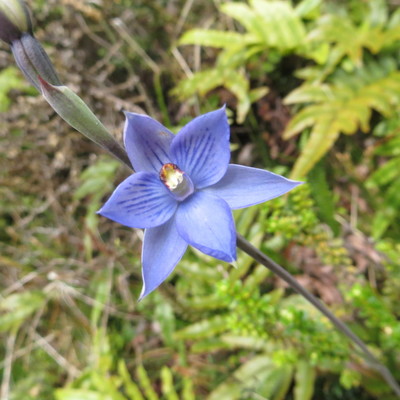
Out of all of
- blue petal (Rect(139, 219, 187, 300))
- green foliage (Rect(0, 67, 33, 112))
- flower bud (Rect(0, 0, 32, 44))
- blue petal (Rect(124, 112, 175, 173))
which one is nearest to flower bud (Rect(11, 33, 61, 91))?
flower bud (Rect(0, 0, 32, 44))

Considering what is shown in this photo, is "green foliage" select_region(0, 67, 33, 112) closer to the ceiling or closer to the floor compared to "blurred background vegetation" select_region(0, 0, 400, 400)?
closer to the ceiling

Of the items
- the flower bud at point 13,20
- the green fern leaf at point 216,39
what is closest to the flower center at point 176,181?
the flower bud at point 13,20

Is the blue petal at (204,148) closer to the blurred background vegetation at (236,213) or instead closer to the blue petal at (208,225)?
the blue petal at (208,225)

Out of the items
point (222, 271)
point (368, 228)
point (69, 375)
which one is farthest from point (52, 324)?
point (368, 228)

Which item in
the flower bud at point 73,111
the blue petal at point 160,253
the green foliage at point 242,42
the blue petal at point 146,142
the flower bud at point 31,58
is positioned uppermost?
the flower bud at point 31,58

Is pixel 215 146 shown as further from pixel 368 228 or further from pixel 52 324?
pixel 52 324

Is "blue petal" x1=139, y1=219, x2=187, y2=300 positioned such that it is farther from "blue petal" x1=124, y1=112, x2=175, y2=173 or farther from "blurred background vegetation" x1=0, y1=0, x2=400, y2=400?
"blurred background vegetation" x1=0, y1=0, x2=400, y2=400

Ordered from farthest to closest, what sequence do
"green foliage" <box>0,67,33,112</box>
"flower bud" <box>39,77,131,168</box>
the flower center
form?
"green foliage" <box>0,67,33,112</box>
the flower center
"flower bud" <box>39,77,131,168</box>
